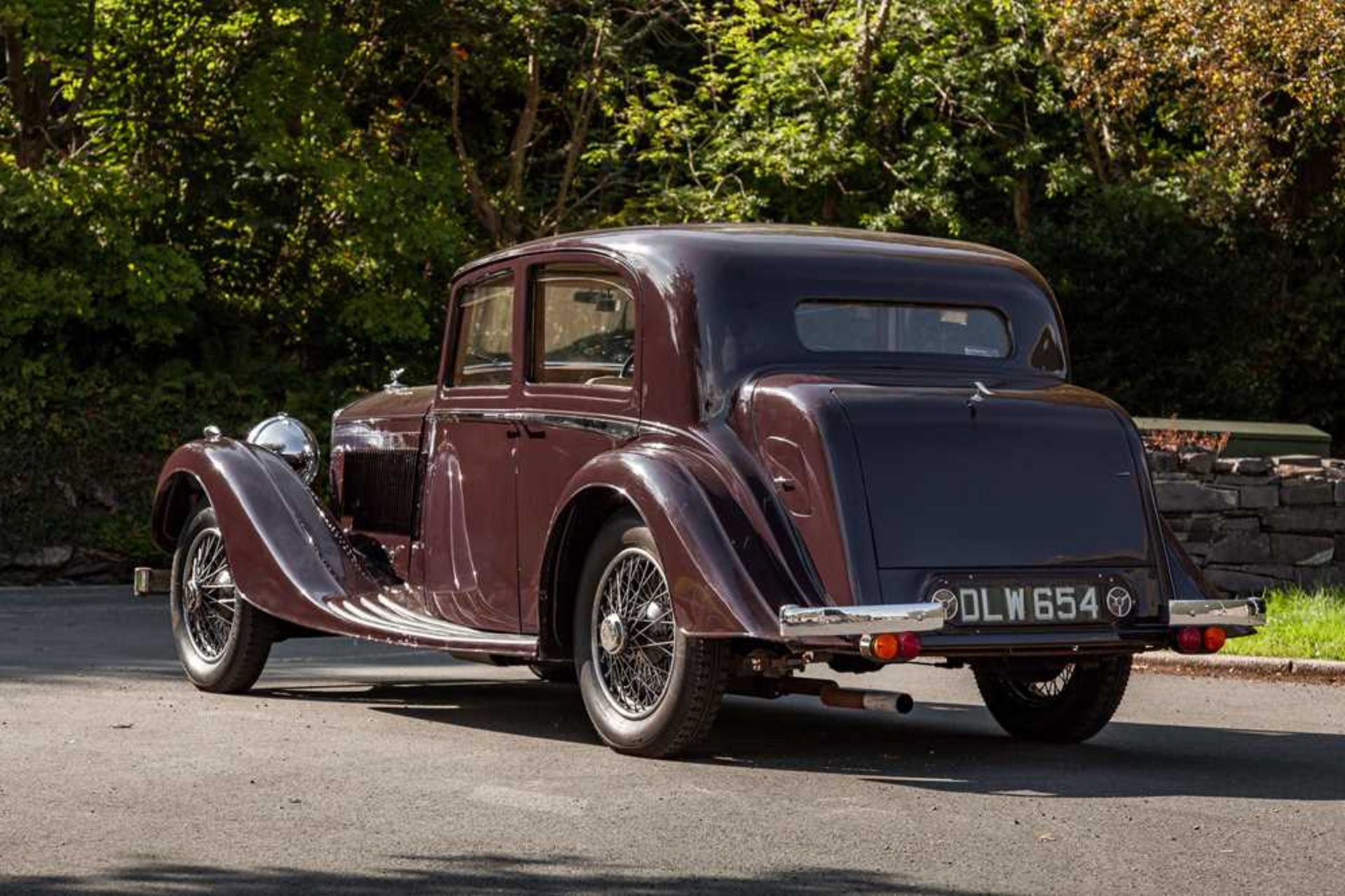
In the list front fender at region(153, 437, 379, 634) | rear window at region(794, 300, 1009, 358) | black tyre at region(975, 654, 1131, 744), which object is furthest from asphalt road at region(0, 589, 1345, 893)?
rear window at region(794, 300, 1009, 358)

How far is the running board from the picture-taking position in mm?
8430

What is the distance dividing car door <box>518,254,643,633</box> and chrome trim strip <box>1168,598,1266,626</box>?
2125 mm

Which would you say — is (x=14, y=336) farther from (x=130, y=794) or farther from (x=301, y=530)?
(x=130, y=794)

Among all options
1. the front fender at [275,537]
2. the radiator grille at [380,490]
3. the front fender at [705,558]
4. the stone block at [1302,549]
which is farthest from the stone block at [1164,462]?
the front fender at [705,558]

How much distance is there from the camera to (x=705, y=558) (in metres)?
7.39

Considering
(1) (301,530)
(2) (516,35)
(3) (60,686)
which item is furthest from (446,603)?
(2) (516,35)

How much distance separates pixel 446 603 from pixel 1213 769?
3.30 metres

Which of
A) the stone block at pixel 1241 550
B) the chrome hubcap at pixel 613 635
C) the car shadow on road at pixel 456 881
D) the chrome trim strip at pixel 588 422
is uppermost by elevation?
the chrome trim strip at pixel 588 422

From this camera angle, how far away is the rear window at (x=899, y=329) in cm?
833

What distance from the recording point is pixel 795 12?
2553cm

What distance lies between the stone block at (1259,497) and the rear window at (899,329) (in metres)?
7.04

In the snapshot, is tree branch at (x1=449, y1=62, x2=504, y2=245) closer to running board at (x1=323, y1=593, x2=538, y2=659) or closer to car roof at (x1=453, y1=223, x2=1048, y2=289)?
running board at (x1=323, y1=593, x2=538, y2=659)

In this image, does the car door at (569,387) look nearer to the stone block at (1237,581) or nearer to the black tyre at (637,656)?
the black tyre at (637,656)

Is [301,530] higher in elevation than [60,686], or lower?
higher
